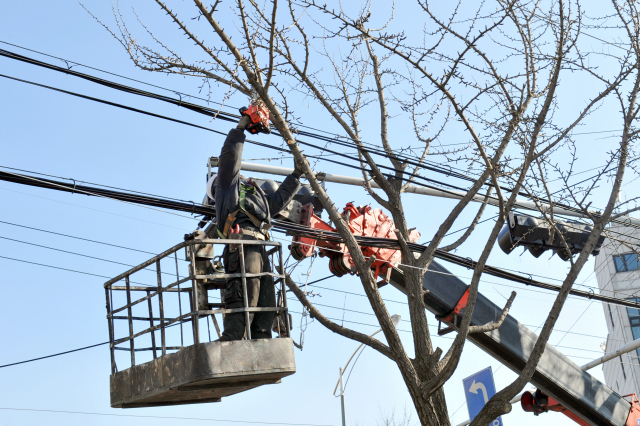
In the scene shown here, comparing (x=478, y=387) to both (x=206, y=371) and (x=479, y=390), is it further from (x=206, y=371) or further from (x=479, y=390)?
(x=206, y=371)

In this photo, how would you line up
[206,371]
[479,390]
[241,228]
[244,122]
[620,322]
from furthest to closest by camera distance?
[620,322] → [479,390] → [244,122] → [241,228] → [206,371]

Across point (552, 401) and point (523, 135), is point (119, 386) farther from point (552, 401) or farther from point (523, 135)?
point (552, 401)

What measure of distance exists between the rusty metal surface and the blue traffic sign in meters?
7.42

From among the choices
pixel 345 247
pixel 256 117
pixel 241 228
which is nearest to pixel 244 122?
pixel 256 117

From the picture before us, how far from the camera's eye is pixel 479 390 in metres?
13.4

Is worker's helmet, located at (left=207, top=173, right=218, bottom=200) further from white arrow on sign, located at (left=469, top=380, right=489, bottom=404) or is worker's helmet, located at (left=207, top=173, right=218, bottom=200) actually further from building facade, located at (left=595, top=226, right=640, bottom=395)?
building facade, located at (left=595, top=226, right=640, bottom=395)

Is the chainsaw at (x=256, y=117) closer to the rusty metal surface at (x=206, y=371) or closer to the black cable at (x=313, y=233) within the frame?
the black cable at (x=313, y=233)

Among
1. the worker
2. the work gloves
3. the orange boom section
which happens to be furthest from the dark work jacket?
the orange boom section

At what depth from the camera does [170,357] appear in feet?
20.6

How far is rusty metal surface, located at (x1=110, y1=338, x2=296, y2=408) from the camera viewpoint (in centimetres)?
603

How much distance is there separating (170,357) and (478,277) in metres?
3.48

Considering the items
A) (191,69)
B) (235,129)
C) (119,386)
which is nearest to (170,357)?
(119,386)

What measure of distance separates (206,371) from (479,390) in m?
8.61

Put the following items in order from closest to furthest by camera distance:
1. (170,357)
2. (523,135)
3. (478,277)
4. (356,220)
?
(170,357), (478,277), (523,135), (356,220)
